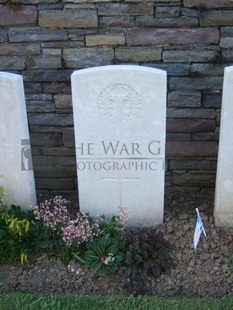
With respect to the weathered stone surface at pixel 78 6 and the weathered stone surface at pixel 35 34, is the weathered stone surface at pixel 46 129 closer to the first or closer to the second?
the weathered stone surface at pixel 35 34

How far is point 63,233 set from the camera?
306 cm

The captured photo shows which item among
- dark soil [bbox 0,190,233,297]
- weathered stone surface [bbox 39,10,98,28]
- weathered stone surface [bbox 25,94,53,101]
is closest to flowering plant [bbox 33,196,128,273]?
dark soil [bbox 0,190,233,297]

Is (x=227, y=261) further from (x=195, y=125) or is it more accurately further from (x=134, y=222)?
(x=195, y=125)

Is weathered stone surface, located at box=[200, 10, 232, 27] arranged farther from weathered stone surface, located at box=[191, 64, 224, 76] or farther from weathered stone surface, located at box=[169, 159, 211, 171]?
weathered stone surface, located at box=[169, 159, 211, 171]

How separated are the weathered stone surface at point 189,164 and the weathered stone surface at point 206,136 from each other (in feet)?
0.66

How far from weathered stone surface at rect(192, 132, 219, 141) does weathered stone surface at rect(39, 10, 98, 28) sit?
1.16 metres

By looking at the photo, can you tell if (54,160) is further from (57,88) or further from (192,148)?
(192,148)

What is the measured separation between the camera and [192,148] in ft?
12.0

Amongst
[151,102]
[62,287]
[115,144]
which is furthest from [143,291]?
[151,102]

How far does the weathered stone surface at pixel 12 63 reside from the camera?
Answer: 3425 millimetres

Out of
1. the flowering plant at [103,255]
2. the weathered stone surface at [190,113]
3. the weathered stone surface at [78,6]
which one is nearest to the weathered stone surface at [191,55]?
the weathered stone surface at [190,113]

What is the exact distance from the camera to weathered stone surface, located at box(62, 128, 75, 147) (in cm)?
365

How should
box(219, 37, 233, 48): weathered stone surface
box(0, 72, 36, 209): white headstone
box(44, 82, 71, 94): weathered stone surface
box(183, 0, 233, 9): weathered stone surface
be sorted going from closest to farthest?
box(0, 72, 36, 209): white headstone → box(183, 0, 233, 9): weathered stone surface → box(219, 37, 233, 48): weathered stone surface → box(44, 82, 71, 94): weathered stone surface

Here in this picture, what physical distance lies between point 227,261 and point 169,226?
50cm
